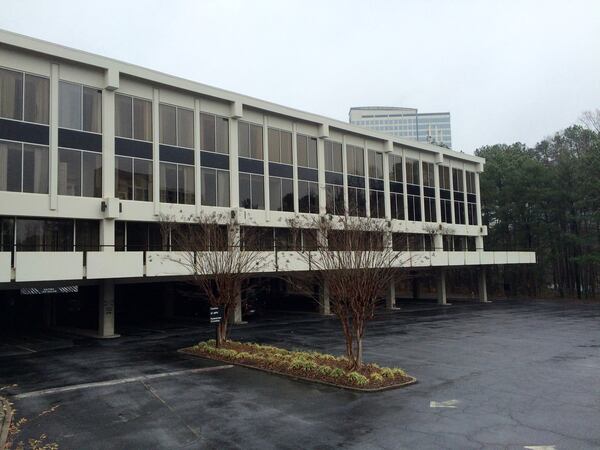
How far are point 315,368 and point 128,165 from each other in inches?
735

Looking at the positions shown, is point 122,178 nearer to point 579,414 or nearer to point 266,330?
point 266,330

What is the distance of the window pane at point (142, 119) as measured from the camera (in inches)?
1125

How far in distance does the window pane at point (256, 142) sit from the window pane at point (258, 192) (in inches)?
62.5

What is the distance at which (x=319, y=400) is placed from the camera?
11.7 metres

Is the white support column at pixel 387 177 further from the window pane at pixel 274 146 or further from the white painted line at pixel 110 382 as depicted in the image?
the white painted line at pixel 110 382

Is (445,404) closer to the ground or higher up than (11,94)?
closer to the ground

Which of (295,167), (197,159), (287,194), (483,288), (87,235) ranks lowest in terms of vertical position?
(483,288)

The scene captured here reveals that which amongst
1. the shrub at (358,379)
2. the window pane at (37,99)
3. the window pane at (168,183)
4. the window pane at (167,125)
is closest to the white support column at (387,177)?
the window pane at (168,183)

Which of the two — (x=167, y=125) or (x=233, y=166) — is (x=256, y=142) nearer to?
(x=233, y=166)

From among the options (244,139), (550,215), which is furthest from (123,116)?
(550,215)

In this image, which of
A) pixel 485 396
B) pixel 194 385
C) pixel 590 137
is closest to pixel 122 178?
pixel 194 385

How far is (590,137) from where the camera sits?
58.3 meters

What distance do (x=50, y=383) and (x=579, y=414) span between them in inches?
551

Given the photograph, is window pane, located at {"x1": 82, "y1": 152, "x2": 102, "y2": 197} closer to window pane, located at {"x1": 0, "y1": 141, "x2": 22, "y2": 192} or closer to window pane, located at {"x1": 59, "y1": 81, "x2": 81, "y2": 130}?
window pane, located at {"x1": 59, "y1": 81, "x2": 81, "y2": 130}
